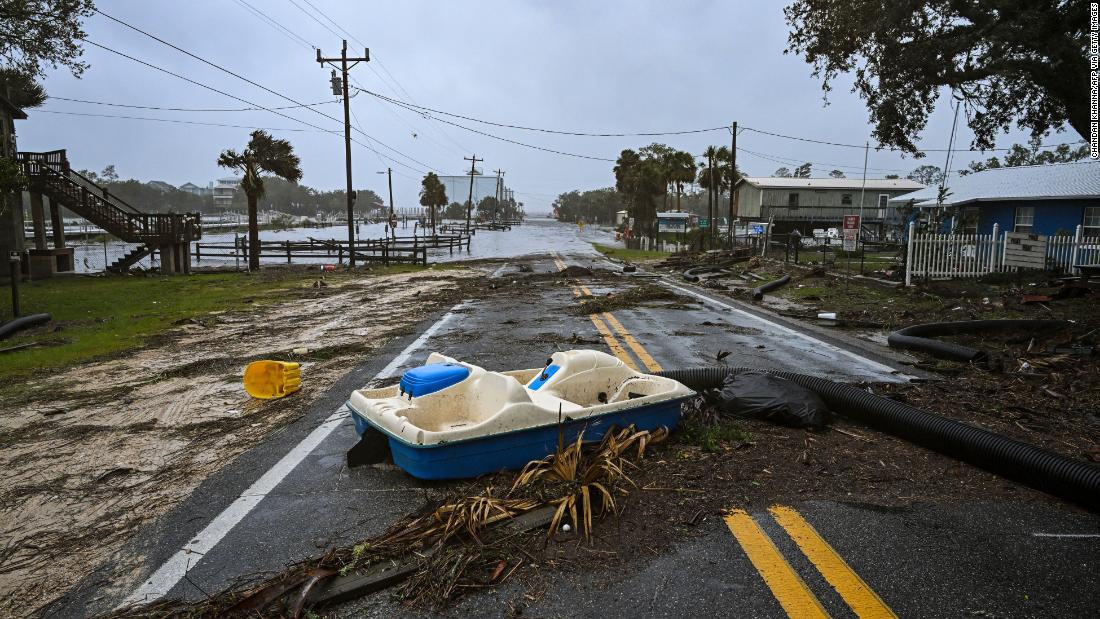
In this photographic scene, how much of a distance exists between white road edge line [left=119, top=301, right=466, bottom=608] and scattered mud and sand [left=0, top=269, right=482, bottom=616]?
1.33 feet

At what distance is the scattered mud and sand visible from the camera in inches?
144

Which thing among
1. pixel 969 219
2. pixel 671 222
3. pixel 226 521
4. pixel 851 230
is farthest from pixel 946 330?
pixel 671 222

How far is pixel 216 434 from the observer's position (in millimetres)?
5613

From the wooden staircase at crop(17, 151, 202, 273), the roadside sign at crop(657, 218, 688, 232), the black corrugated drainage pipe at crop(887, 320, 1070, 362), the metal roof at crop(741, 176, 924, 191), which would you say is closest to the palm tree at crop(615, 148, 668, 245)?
the roadside sign at crop(657, 218, 688, 232)

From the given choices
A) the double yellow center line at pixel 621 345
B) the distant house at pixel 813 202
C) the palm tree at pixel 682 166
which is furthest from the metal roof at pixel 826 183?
the double yellow center line at pixel 621 345

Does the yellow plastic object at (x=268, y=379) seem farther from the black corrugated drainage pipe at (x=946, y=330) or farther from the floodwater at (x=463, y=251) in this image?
the floodwater at (x=463, y=251)

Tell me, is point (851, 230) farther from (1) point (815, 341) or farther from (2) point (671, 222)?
(2) point (671, 222)

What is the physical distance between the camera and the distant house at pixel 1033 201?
2542cm

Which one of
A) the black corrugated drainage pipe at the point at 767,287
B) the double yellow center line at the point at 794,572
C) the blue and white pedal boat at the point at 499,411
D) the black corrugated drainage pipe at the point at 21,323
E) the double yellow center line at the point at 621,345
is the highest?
the blue and white pedal boat at the point at 499,411

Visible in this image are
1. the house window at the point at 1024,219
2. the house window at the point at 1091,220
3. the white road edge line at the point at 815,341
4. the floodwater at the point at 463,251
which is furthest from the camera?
the floodwater at the point at 463,251

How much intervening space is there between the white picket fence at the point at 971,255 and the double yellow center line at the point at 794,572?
15.9m

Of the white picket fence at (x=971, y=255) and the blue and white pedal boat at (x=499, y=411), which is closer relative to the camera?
the blue and white pedal boat at (x=499, y=411)

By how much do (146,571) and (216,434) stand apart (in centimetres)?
247

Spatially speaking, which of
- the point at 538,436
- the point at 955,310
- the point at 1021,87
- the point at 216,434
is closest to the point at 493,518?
the point at 538,436
